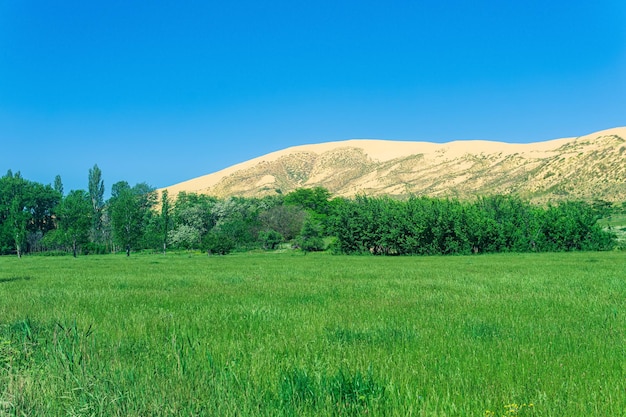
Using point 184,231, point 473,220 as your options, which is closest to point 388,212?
point 473,220

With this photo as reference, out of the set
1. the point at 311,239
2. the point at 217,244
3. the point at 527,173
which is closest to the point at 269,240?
the point at 311,239

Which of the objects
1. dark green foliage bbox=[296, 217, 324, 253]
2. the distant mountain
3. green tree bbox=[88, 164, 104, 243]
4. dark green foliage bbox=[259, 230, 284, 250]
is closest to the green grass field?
dark green foliage bbox=[296, 217, 324, 253]

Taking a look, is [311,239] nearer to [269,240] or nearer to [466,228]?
[269,240]

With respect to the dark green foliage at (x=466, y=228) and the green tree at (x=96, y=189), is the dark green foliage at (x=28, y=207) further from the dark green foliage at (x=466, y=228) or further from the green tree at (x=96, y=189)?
the dark green foliage at (x=466, y=228)

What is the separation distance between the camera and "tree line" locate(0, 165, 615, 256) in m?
50.9

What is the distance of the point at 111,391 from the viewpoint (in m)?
4.60

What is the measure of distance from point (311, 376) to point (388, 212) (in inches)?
2061

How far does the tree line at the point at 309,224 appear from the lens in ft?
167

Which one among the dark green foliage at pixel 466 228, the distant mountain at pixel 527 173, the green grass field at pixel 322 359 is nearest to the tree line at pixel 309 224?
the dark green foliage at pixel 466 228

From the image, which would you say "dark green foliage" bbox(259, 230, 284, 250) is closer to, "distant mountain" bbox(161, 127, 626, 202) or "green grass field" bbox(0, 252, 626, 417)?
"distant mountain" bbox(161, 127, 626, 202)

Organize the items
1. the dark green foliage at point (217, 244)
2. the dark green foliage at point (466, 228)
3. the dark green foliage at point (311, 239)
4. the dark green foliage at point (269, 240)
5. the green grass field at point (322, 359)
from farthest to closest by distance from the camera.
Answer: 1. the dark green foliage at point (269, 240)
2. the dark green foliage at point (311, 239)
3. the dark green foliage at point (217, 244)
4. the dark green foliage at point (466, 228)
5. the green grass field at point (322, 359)

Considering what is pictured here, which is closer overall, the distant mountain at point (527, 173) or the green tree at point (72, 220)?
the green tree at point (72, 220)

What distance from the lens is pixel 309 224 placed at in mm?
74188

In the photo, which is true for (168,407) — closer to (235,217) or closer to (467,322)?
(467,322)
